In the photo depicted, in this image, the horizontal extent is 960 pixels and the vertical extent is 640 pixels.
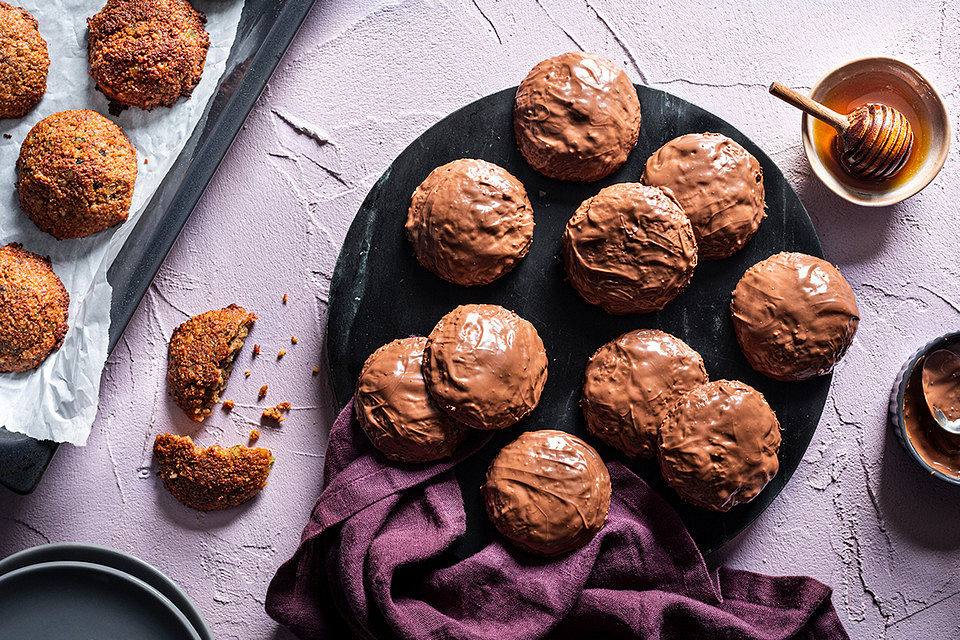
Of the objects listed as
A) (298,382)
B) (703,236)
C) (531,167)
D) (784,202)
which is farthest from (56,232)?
(784,202)

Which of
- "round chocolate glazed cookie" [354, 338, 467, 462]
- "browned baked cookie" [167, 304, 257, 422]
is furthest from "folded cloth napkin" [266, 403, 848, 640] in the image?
"browned baked cookie" [167, 304, 257, 422]

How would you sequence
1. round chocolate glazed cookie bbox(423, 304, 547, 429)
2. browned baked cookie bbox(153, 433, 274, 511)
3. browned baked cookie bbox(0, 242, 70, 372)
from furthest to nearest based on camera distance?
1. browned baked cookie bbox(153, 433, 274, 511)
2. browned baked cookie bbox(0, 242, 70, 372)
3. round chocolate glazed cookie bbox(423, 304, 547, 429)

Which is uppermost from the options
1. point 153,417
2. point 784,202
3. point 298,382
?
point 784,202

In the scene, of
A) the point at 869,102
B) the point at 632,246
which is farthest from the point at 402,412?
the point at 869,102

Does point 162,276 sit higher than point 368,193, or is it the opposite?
point 368,193

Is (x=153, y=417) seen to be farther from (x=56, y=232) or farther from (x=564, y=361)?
(x=564, y=361)

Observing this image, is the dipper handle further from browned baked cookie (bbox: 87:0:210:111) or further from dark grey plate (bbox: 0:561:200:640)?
dark grey plate (bbox: 0:561:200:640)
